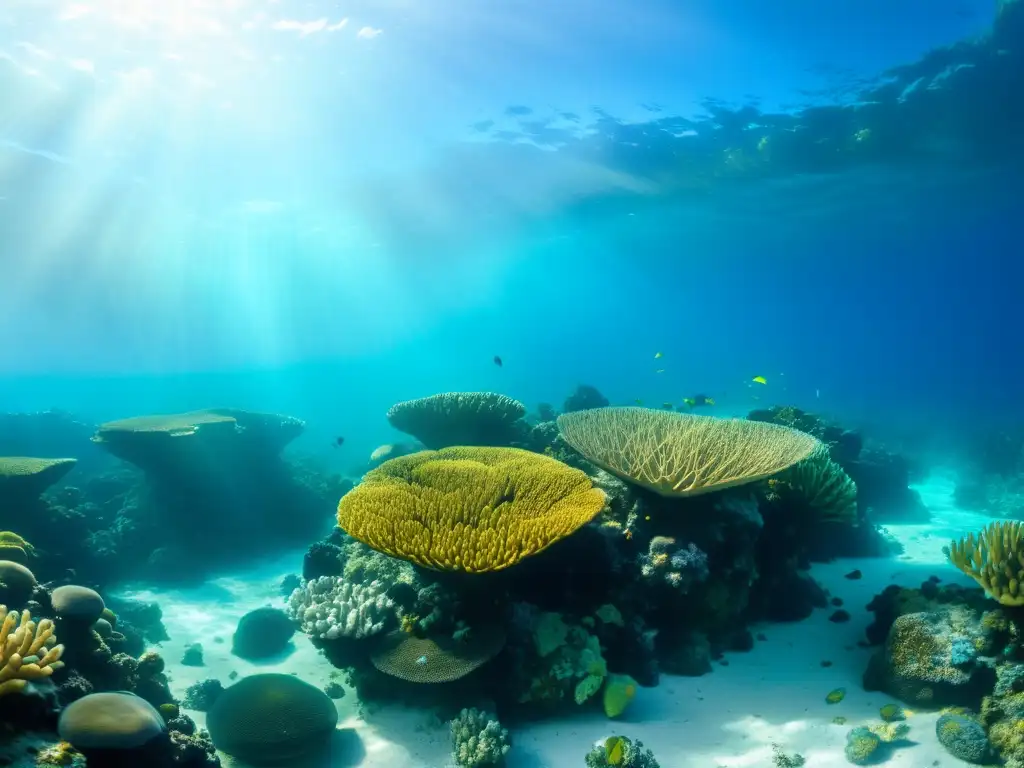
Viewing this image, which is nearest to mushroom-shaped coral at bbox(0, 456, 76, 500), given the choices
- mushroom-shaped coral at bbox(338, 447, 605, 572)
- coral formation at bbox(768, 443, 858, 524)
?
mushroom-shaped coral at bbox(338, 447, 605, 572)

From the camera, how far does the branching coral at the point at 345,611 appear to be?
5.75 metres

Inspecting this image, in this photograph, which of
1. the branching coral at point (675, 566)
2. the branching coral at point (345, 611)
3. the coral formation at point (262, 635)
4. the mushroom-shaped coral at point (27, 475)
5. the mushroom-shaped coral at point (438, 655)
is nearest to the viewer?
the mushroom-shaped coral at point (438, 655)

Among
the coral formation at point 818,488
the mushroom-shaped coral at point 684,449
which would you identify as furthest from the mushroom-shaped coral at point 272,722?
the coral formation at point 818,488

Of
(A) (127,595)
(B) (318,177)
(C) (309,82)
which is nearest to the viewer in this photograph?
(A) (127,595)

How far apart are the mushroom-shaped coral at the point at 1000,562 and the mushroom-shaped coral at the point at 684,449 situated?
1864mm

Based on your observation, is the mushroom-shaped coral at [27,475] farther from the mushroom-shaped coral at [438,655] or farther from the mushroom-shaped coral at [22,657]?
the mushroom-shaped coral at [438,655]

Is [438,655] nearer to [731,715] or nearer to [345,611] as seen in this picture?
[345,611]

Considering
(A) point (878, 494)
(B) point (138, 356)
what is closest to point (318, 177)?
(A) point (878, 494)

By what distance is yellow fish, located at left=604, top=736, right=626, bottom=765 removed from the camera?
4.55 metres

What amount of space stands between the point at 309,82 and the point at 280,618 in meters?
21.8

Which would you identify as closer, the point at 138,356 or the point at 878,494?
the point at 878,494

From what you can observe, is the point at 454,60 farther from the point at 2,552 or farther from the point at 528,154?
the point at 2,552

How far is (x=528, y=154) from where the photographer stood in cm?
2884

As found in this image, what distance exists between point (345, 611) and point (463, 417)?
4.74 meters
